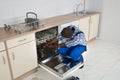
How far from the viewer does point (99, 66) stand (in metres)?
2.75

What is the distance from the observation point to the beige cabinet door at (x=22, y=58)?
210cm

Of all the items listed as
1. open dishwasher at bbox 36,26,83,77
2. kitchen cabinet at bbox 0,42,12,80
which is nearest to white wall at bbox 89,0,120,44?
open dishwasher at bbox 36,26,83,77

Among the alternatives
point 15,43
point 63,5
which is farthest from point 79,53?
point 63,5

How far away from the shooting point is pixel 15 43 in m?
2.06

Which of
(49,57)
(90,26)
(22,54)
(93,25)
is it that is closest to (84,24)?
(90,26)

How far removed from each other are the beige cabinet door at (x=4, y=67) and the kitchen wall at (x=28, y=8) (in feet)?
2.35

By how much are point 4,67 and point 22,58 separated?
0.31 m

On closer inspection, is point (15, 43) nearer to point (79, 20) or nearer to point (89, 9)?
point (79, 20)

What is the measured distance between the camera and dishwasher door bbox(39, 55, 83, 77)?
215 cm

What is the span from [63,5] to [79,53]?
5.60 ft

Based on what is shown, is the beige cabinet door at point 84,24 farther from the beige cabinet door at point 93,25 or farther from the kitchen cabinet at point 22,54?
the kitchen cabinet at point 22,54

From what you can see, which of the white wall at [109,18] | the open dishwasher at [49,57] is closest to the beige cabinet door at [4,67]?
the open dishwasher at [49,57]

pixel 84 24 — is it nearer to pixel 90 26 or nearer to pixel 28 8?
pixel 90 26

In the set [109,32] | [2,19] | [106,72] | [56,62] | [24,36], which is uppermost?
[2,19]
